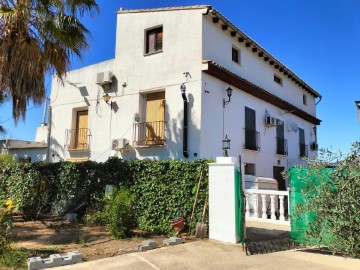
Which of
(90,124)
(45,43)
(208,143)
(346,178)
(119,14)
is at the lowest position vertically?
(346,178)

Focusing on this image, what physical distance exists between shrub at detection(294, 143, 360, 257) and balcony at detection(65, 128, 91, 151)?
1282 centimetres

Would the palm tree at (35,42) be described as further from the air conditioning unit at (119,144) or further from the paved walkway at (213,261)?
the paved walkway at (213,261)

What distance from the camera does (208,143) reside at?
1297 centimetres

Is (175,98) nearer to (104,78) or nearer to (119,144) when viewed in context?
(119,144)

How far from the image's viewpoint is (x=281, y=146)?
60.5ft

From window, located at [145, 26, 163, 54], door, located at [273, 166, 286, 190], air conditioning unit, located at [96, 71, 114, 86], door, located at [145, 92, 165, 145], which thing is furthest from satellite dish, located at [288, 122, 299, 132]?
air conditioning unit, located at [96, 71, 114, 86]

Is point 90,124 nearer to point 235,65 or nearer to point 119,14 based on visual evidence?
point 119,14

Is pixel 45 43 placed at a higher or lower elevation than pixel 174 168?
higher

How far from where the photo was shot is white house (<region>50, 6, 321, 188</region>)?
43.2ft

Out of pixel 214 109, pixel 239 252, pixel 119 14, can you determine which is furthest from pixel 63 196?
pixel 119 14

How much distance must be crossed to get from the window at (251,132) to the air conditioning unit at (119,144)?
538 centimetres

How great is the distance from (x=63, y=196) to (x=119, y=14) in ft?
30.1

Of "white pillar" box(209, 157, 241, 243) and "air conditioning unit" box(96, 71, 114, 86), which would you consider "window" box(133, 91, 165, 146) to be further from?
"white pillar" box(209, 157, 241, 243)

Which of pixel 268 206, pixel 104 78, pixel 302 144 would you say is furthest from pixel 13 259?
pixel 302 144
